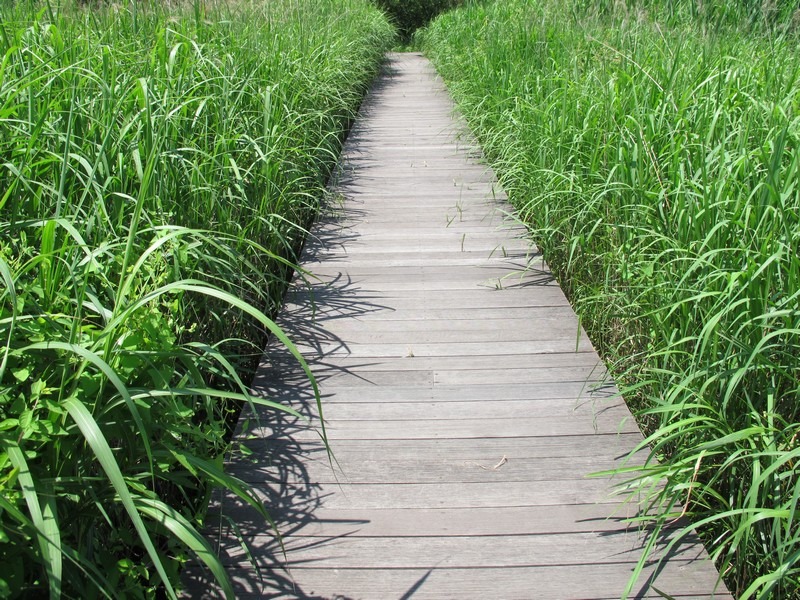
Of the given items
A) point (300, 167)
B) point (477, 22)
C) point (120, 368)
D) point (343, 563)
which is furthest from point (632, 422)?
point (477, 22)

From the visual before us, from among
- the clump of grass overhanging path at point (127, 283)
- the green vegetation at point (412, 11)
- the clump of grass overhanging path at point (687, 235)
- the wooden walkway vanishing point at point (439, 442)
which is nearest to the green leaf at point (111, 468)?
the clump of grass overhanging path at point (127, 283)

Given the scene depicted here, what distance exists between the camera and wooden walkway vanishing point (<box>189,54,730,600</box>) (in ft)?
5.77

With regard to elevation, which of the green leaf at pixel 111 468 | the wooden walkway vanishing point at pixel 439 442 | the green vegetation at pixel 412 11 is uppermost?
the green leaf at pixel 111 468

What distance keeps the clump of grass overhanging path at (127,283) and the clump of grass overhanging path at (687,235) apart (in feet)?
3.58

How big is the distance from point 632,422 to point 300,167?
253cm

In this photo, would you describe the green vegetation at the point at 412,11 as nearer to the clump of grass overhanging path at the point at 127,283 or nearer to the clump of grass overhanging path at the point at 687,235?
the clump of grass overhanging path at the point at 687,235

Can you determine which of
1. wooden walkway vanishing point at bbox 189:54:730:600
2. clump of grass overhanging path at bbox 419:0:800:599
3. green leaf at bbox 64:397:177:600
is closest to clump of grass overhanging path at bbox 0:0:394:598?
green leaf at bbox 64:397:177:600

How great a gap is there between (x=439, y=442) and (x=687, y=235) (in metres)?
1.03

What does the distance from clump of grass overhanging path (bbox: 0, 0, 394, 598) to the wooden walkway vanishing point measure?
0.18 m

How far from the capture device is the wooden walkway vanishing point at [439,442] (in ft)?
5.77

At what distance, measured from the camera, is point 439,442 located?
7.47 feet

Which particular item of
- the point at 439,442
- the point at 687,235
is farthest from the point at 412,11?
the point at 439,442

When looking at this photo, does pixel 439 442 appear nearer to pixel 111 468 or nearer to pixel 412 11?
pixel 111 468

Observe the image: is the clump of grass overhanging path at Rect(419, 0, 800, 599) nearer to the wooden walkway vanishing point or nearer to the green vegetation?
the wooden walkway vanishing point
